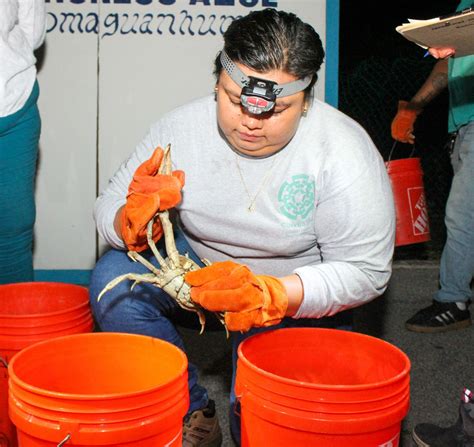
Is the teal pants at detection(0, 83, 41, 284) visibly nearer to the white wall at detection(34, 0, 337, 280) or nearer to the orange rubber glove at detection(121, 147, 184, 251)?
the white wall at detection(34, 0, 337, 280)

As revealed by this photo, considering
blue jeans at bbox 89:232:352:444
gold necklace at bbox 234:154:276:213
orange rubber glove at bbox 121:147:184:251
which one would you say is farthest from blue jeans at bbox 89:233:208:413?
gold necklace at bbox 234:154:276:213

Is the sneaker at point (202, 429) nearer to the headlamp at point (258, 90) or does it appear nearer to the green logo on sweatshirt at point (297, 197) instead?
the green logo on sweatshirt at point (297, 197)

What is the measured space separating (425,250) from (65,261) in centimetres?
287

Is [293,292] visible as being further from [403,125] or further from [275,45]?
[403,125]

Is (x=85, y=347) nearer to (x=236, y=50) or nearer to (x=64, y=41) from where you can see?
(x=236, y=50)

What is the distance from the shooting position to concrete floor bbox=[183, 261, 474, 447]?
2879 millimetres

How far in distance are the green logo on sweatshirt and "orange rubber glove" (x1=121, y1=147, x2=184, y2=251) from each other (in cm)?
32

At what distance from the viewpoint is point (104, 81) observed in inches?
154

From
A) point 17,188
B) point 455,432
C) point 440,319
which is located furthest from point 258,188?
point 440,319

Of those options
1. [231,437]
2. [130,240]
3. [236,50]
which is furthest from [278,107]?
[231,437]

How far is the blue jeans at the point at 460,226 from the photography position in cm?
370

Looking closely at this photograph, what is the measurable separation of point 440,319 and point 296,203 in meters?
1.76

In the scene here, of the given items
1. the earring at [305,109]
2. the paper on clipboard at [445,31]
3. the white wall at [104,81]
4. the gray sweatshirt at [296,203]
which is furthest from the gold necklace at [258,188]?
the white wall at [104,81]

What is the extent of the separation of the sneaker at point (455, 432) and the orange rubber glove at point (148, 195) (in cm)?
106
